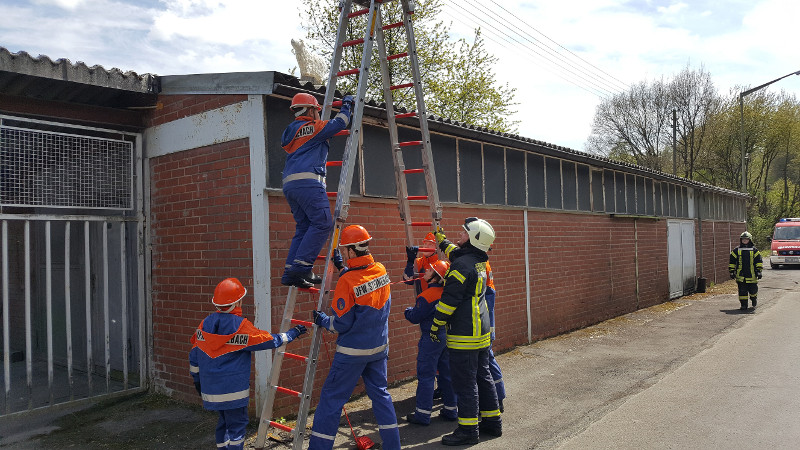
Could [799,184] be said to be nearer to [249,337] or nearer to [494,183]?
[494,183]

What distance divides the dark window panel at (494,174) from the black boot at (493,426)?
4.55 m

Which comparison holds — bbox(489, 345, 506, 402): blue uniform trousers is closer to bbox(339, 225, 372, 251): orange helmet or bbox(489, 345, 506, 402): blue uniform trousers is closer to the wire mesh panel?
bbox(339, 225, 372, 251): orange helmet

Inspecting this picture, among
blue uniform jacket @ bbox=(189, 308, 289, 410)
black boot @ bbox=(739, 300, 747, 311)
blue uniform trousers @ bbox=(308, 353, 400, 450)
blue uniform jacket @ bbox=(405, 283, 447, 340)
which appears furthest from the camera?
black boot @ bbox=(739, 300, 747, 311)

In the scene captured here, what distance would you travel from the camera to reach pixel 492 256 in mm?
9078

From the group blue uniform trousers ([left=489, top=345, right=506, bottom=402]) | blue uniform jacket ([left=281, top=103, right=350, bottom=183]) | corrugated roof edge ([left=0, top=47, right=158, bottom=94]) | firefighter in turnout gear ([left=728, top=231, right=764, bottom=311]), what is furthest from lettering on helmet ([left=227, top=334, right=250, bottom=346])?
firefighter in turnout gear ([left=728, top=231, right=764, bottom=311])

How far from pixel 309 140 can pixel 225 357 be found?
1.78 meters

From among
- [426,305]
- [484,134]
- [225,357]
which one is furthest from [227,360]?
[484,134]

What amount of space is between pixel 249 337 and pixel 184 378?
2.65m

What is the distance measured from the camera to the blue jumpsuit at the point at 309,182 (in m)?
4.43

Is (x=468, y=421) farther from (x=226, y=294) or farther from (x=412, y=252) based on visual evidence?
(x=226, y=294)

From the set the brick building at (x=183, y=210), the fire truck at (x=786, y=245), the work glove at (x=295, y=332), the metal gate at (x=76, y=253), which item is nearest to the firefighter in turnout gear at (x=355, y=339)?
the work glove at (x=295, y=332)

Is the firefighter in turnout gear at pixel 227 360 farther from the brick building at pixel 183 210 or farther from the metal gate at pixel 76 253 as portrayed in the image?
the metal gate at pixel 76 253

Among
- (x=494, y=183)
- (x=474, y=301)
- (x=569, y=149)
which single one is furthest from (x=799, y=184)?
(x=474, y=301)

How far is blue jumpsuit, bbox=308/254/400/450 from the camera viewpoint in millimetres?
4273
